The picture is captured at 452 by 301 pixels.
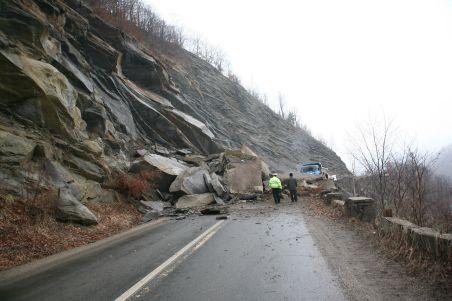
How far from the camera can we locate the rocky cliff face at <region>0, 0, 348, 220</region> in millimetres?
12531

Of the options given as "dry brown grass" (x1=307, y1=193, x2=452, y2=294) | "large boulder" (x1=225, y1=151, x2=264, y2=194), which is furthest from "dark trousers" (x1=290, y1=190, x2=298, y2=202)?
"dry brown grass" (x1=307, y1=193, x2=452, y2=294)

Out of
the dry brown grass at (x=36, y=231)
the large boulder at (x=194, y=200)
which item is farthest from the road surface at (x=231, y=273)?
the large boulder at (x=194, y=200)

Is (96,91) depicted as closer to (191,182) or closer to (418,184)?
(191,182)

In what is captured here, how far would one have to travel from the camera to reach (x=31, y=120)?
13.3 meters

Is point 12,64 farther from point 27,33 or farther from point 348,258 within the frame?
point 348,258

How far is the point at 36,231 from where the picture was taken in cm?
882

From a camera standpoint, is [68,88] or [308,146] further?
[308,146]

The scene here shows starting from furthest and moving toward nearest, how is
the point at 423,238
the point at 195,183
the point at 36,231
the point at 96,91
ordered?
the point at 96,91
the point at 195,183
the point at 36,231
the point at 423,238

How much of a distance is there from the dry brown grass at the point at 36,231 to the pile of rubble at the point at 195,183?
3.79 meters

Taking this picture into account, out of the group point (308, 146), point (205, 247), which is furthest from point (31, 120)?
point (308, 146)

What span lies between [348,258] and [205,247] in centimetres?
319

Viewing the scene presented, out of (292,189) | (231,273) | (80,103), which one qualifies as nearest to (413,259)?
(231,273)

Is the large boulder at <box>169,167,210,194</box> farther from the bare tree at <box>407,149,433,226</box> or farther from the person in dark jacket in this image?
the bare tree at <box>407,149,433,226</box>

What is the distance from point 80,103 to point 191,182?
7.49 metres
